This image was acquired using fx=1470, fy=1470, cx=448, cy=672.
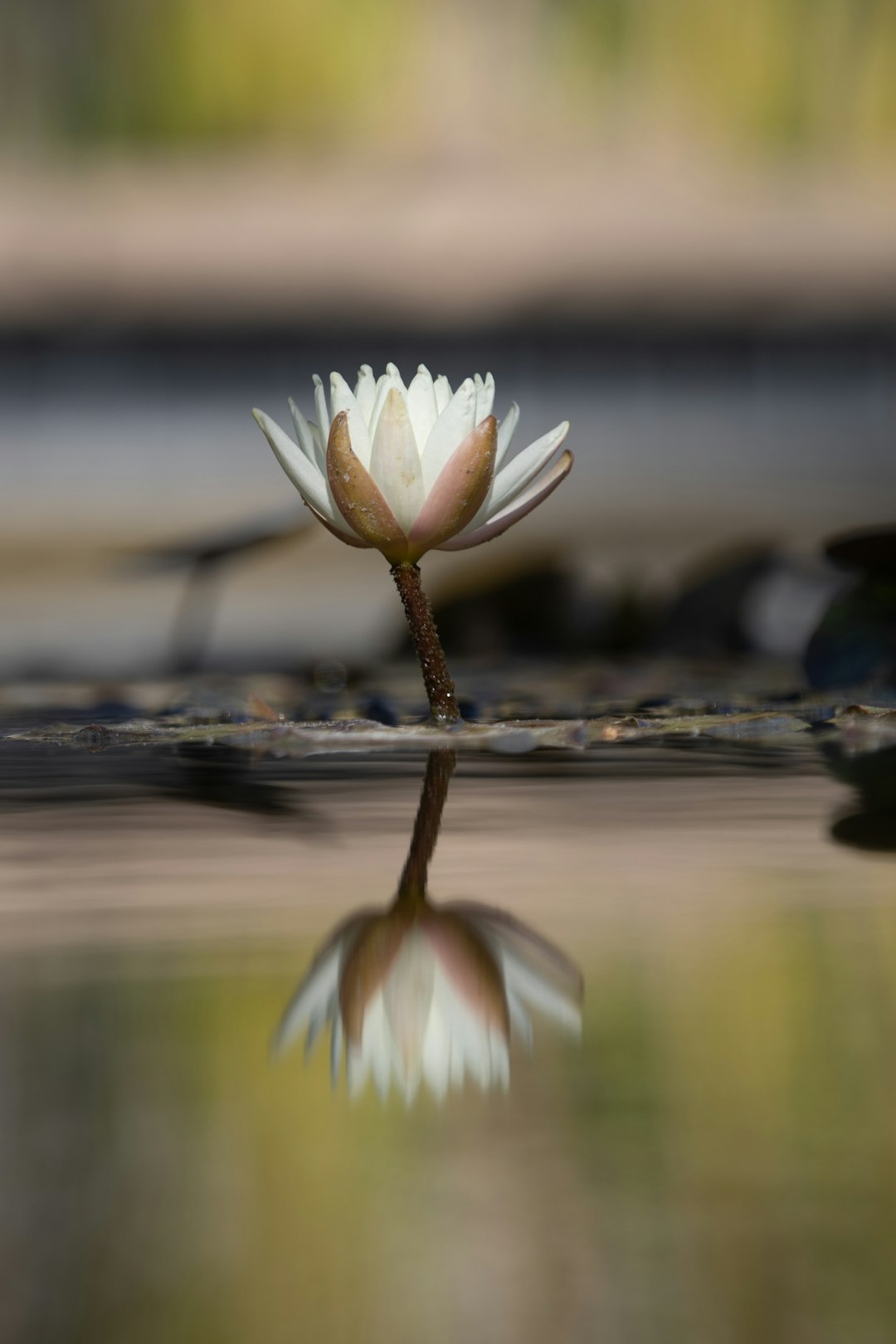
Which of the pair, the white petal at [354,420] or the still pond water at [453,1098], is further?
the white petal at [354,420]

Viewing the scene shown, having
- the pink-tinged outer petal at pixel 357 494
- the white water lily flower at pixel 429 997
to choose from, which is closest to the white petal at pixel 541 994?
the white water lily flower at pixel 429 997

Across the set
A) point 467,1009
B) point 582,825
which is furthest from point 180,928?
point 582,825

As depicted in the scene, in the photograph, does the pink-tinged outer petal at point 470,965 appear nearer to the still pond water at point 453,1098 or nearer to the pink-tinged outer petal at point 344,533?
the still pond water at point 453,1098

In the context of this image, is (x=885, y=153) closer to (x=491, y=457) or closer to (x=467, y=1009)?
(x=491, y=457)

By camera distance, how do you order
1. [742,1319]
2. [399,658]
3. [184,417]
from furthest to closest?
[184,417], [399,658], [742,1319]

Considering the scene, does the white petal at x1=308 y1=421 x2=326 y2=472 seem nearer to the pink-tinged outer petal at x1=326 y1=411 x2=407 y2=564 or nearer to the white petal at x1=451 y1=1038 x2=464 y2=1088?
the pink-tinged outer petal at x1=326 y1=411 x2=407 y2=564

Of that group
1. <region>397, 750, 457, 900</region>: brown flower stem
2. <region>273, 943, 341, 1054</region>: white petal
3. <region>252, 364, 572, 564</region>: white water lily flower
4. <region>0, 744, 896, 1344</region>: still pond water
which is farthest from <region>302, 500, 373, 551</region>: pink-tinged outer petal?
<region>273, 943, 341, 1054</region>: white petal
